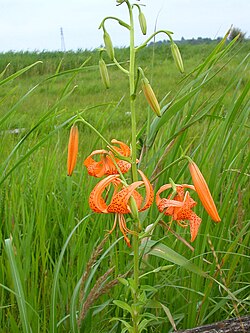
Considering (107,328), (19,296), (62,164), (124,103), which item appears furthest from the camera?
(124,103)

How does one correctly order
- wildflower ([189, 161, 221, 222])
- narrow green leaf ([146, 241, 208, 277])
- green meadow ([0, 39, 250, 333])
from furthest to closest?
1. green meadow ([0, 39, 250, 333])
2. narrow green leaf ([146, 241, 208, 277])
3. wildflower ([189, 161, 221, 222])

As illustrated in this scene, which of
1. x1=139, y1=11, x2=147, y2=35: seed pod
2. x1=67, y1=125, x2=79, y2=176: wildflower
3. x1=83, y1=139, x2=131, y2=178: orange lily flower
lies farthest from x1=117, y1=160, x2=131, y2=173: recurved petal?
x1=139, y1=11, x2=147, y2=35: seed pod

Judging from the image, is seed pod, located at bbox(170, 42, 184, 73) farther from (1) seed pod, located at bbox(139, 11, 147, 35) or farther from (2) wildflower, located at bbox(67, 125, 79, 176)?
(2) wildflower, located at bbox(67, 125, 79, 176)

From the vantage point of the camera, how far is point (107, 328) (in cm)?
150

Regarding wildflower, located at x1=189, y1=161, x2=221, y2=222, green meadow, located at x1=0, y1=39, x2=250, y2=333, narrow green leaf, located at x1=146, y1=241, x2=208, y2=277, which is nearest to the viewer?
wildflower, located at x1=189, y1=161, x2=221, y2=222

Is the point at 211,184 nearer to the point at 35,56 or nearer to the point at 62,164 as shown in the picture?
the point at 62,164

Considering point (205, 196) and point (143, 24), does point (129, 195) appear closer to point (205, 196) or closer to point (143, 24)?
point (205, 196)

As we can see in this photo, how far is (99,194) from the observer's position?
109cm

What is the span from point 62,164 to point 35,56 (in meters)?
9.92

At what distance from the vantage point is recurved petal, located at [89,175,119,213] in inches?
42.3

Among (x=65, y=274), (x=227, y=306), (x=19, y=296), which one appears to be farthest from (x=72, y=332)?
(x=227, y=306)

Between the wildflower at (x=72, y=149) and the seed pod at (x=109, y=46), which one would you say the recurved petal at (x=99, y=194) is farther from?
the seed pod at (x=109, y=46)

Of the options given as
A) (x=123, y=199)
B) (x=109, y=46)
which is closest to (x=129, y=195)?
(x=123, y=199)

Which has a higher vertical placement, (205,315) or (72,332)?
(72,332)
